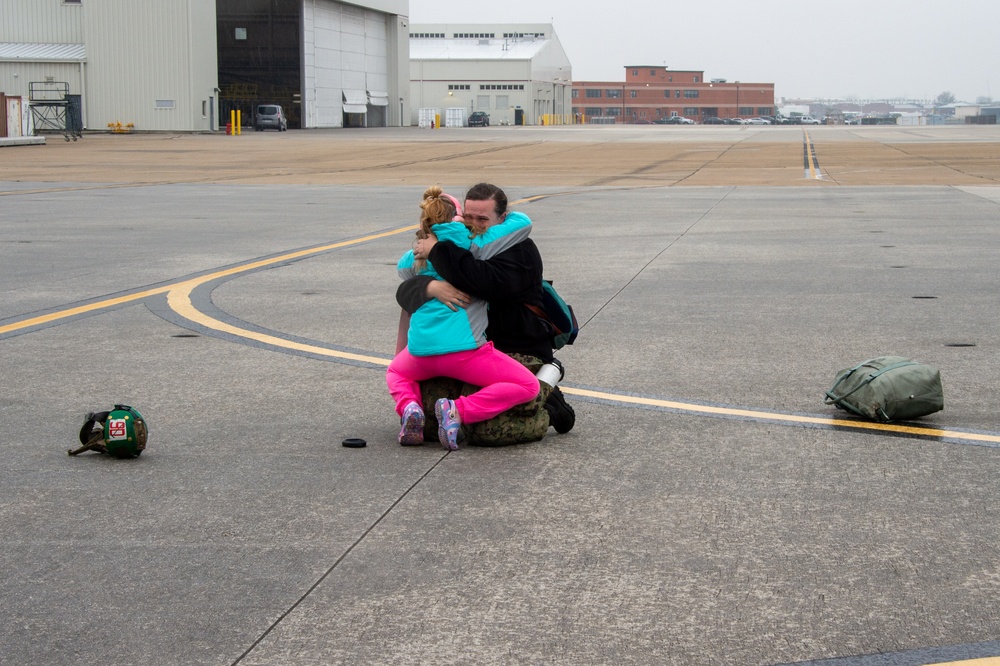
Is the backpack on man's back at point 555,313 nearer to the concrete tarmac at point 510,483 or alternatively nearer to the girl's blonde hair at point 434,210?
the concrete tarmac at point 510,483

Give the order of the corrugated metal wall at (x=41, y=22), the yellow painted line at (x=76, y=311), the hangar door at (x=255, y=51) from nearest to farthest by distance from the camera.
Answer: the yellow painted line at (x=76, y=311), the corrugated metal wall at (x=41, y=22), the hangar door at (x=255, y=51)

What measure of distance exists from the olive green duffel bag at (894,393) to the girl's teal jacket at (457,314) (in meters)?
1.89

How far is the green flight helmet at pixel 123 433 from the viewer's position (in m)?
5.25

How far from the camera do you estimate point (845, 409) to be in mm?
6207

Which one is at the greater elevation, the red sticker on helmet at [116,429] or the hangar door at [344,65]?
the hangar door at [344,65]

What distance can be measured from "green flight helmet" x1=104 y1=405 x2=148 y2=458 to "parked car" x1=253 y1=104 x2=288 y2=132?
6854cm

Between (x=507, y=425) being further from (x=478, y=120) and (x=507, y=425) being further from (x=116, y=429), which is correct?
(x=478, y=120)

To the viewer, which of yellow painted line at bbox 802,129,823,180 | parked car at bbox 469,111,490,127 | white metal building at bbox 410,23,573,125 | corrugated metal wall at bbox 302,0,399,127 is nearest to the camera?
yellow painted line at bbox 802,129,823,180

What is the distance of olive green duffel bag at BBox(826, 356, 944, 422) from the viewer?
5.99 metres

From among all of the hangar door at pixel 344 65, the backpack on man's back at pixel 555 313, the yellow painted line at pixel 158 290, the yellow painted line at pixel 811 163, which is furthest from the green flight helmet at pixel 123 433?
the hangar door at pixel 344 65

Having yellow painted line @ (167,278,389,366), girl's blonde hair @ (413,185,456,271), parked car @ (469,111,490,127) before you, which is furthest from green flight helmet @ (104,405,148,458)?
parked car @ (469,111,490,127)

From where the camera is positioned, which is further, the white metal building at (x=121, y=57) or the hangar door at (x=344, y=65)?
the hangar door at (x=344, y=65)

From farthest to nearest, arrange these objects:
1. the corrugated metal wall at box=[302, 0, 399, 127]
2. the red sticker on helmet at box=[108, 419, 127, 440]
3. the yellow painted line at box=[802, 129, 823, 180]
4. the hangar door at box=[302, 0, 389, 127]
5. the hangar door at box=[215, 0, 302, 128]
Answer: the hangar door at box=[302, 0, 389, 127] → the corrugated metal wall at box=[302, 0, 399, 127] → the hangar door at box=[215, 0, 302, 128] → the yellow painted line at box=[802, 129, 823, 180] → the red sticker on helmet at box=[108, 419, 127, 440]

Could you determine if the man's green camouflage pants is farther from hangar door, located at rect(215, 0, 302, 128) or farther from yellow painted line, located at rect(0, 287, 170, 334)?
hangar door, located at rect(215, 0, 302, 128)
